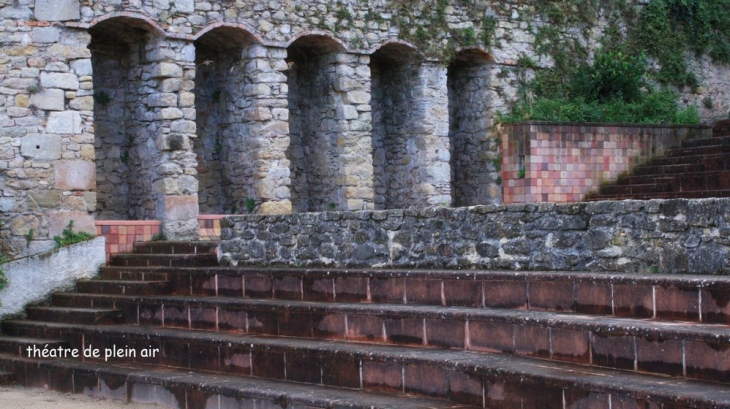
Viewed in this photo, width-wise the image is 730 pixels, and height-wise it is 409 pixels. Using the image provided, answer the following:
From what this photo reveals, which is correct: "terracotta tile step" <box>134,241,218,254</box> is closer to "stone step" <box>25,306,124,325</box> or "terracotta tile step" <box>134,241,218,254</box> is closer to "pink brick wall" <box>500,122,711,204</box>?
"stone step" <box>25,306,124,325</box>

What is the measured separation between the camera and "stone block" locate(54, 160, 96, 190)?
12.9 meters

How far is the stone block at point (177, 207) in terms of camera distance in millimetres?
13602

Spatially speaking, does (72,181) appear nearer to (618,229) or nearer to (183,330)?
(183,330)

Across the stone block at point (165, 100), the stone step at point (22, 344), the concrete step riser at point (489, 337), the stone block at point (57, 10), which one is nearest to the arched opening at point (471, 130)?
the stone block at point (165, 100)

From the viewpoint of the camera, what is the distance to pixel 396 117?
16.4 meters

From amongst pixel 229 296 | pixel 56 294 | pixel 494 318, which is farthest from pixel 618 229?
pixel 56 294

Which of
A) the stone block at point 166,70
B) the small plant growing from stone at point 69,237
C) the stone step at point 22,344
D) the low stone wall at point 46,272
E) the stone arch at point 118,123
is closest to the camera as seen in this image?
the stone step at point 22,344

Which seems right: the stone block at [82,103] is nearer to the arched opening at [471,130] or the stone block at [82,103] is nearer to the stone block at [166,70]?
the stone block at [166,70]

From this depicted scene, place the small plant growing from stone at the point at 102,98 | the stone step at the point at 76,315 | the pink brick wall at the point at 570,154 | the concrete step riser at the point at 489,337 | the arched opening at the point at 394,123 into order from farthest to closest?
the arched opening at the point at 394,123 → the pink brick wall at the point at 570,154 → the small plant growing from stone at the point at 102,98 → the stone step at the point at 76,315 → the concrete step riser at the point at 489,337

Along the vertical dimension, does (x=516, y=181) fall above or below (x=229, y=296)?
above

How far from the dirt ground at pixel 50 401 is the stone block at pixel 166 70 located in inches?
177

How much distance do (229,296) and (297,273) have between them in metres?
0.95

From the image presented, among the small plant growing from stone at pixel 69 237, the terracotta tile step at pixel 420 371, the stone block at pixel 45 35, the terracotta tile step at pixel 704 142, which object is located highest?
the stone block at pixel 45 35

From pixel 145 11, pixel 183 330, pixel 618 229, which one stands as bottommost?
pixel 183 330
